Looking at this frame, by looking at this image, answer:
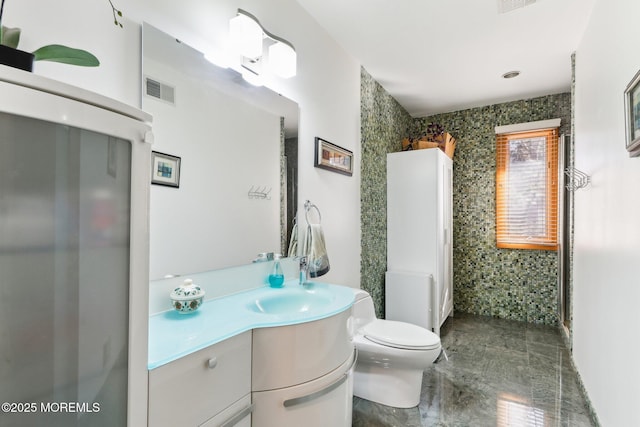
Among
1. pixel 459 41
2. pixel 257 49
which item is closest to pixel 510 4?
pixel 459 41

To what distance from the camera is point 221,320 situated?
1.18 metres

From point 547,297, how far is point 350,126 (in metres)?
2.94

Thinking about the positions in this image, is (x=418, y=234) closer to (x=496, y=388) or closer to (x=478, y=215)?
(x=478, y=215)

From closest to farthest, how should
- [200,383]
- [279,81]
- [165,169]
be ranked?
[200,383], [165,169], [279,81]

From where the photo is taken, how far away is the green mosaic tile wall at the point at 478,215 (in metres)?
3.26

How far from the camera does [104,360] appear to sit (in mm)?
666

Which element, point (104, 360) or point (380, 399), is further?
point (380, 399)

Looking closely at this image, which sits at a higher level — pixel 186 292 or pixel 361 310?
pixel 186 292

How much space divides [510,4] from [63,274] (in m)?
2.60

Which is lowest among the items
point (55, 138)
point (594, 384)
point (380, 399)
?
point (380, 399)

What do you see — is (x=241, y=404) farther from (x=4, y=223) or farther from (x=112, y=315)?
(x=4, y=223)

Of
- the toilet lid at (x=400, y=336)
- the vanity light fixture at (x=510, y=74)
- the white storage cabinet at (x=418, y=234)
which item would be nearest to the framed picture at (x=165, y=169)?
the toilet lid at (x=400, y=336)

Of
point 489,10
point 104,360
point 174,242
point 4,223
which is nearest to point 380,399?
point 174,242

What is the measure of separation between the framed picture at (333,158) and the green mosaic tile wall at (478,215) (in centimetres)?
53
